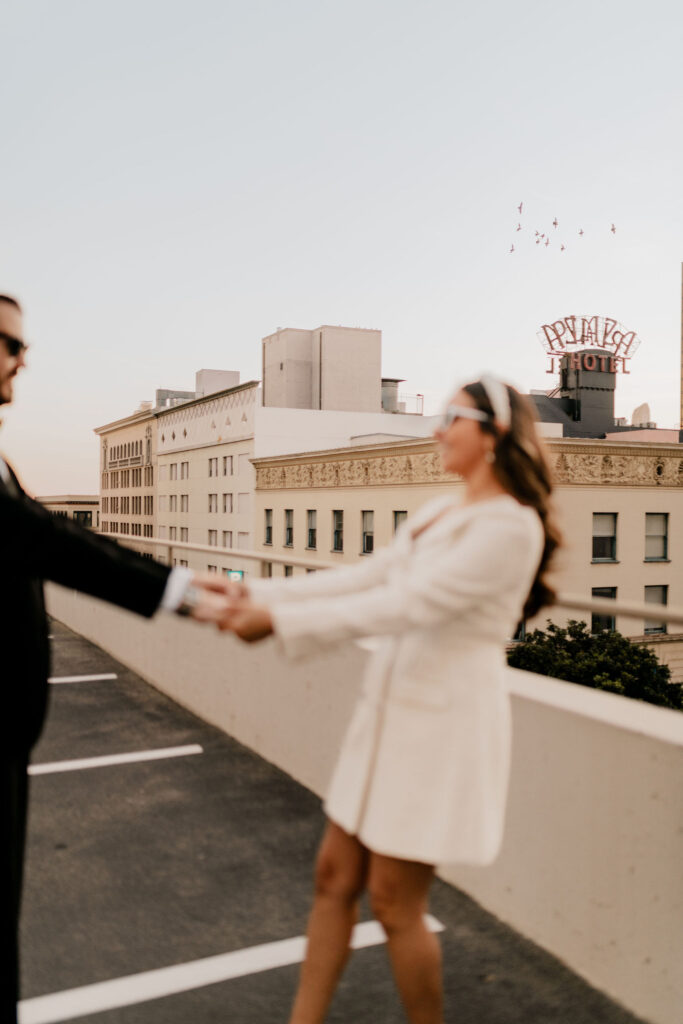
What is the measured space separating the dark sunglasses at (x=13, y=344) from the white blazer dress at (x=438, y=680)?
2.92 feet

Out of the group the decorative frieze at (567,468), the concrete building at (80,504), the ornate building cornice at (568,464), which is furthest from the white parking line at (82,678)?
the concrete building at (80,504)

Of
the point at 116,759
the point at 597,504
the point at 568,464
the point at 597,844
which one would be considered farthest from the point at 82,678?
the point at 597,504

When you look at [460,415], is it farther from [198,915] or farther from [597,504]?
[597,504]

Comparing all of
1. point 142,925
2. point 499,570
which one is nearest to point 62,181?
point 142,925

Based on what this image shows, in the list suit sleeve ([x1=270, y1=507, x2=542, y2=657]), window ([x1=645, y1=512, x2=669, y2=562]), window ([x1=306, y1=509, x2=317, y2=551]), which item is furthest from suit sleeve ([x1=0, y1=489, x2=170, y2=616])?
window ([x1=306, y1=509, x2=317, y2=551])

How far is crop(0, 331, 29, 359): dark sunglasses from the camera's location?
2113 millimetres

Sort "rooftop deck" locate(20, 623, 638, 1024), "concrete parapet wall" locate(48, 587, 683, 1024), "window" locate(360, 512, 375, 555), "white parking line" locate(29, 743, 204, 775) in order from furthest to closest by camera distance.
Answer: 1. "window" locate(360, 512, 375, 555)
2. "white parking line" locate(29, 743, 204, 775)
3. "rooftop deck" locate(20, 623, 638, 1024)
4. "concrete parapet wall" locate(48, 587, 683, 1024)

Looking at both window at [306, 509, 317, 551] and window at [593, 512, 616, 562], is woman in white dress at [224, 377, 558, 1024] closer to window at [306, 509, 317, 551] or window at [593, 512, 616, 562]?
window at [593, 512, 616, 562]

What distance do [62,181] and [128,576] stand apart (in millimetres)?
14378

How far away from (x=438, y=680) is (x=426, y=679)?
1.1 inches

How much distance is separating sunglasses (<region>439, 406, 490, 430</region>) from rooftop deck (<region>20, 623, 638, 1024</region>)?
6.12 ft

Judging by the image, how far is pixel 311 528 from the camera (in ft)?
185

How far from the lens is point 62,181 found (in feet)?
48.0

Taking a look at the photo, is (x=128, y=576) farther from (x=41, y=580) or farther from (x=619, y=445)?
(x=619, y=445)
